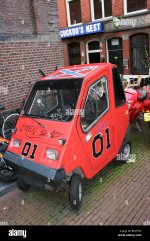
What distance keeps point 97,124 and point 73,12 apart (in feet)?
50.9

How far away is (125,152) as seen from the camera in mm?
5543

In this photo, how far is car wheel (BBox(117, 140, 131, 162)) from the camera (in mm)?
5327

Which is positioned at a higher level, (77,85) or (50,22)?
(50,22)

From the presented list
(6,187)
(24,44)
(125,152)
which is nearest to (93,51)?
→ (24,44)

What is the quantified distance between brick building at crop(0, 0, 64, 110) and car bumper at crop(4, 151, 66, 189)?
293 cm

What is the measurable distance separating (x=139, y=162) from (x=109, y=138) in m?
1.33

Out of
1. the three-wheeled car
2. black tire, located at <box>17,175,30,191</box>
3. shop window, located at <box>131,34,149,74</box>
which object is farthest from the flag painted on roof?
shop window, located at <box>131,34,149,74</box>

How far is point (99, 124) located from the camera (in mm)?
4371

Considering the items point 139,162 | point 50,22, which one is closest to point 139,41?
point 50,22

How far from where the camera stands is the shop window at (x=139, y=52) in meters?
14.8

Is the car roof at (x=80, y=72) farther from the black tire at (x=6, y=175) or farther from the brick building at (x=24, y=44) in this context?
the brick building at (x=24, y=44)

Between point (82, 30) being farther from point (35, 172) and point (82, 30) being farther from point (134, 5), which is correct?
point (35, 172)
